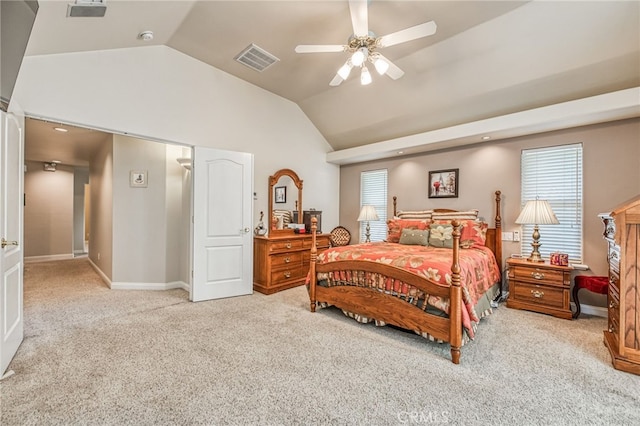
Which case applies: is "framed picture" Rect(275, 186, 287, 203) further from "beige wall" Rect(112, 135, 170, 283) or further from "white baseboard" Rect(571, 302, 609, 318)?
"white baseboard" Rect(571, 302, 609, 318)

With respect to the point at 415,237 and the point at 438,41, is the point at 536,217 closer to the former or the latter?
the point at 415,237

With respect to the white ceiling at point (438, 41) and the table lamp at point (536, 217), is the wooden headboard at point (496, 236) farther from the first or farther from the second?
the white ceiling at point (438, 41)

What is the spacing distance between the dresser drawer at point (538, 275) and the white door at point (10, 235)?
16.7ft

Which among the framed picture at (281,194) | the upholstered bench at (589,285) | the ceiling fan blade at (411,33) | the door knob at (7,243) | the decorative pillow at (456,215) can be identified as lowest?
the upholstered bench at (589,285)

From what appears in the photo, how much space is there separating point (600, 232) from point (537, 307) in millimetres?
1189

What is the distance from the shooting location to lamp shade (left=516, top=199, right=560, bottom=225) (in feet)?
11.4

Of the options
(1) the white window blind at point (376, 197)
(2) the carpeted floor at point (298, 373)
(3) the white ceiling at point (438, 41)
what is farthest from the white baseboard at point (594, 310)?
(1) the white window blind at point (376, 197)

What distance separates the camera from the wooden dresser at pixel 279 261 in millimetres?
4410

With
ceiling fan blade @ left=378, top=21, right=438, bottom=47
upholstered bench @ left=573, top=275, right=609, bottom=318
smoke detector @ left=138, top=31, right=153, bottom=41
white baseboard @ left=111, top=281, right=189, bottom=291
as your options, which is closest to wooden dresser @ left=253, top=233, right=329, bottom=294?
white baseboard @ left=111, top=281, right=189, bottom=291

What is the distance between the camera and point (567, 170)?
12.2 ft

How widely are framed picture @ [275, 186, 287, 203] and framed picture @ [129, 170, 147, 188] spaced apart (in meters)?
2.16

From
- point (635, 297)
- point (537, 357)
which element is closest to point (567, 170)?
point (635, 297)

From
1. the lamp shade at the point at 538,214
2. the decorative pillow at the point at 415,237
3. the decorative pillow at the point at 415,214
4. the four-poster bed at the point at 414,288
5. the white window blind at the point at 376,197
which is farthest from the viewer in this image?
the white window blind at the point at 376,197

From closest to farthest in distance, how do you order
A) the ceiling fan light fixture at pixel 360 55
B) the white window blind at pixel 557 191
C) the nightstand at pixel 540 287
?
the ceiling fan light fixture at pixel 360 55 < the nightstand at pixel 540 287 < the white window blind at pixel 557 191
